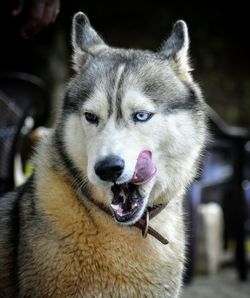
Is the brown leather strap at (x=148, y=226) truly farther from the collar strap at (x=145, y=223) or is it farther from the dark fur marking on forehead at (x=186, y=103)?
the dark fur marking on forehead at (x=186, y=103)

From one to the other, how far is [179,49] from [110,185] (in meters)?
0.87

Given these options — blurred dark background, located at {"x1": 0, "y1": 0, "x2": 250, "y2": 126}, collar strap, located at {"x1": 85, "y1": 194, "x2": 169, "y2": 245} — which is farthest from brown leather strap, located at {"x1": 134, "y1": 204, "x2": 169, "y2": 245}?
blurred dark background, located at {"x1": 0, "y1": 0, "x2": 250, "y2": 126}

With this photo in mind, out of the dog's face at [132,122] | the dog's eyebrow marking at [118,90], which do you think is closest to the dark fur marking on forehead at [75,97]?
the dog's face at [132,122]

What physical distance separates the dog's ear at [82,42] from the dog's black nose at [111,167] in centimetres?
76

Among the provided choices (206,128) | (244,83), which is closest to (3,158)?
(206,128)

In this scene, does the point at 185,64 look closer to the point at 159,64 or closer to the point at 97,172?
the point at 159,64

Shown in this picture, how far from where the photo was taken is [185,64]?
3.29m

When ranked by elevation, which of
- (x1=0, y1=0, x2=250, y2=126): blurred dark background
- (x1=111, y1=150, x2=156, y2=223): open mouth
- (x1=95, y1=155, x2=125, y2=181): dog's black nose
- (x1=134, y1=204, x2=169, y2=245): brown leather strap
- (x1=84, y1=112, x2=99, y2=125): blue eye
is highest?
(x1=0, y1=0, x2=250, y2=126): blurred dark background

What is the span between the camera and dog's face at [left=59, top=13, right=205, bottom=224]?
2.76 meters

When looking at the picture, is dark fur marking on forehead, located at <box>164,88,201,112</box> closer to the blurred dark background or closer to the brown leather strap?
the brown leather strap

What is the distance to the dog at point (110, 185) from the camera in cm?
284

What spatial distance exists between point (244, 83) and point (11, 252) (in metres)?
8.52

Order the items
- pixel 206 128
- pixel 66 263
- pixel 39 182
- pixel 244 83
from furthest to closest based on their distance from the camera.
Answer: pixel 244 83, pixel 206 128, pixel 39 182, pixel 66 263

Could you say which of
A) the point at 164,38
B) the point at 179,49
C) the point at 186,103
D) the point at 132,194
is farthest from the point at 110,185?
the point at 164,38
